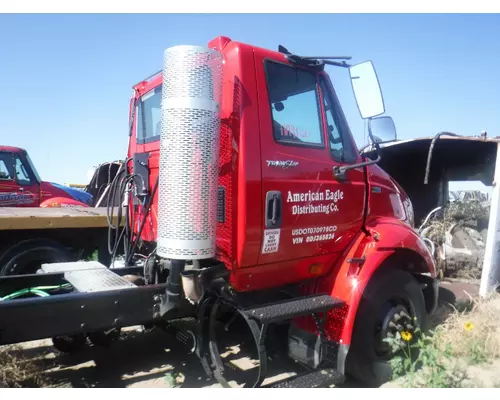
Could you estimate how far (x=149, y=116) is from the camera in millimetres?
3951

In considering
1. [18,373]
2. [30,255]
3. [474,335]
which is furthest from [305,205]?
[30,255]

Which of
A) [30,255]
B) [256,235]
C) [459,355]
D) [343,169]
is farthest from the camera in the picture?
[30,255]

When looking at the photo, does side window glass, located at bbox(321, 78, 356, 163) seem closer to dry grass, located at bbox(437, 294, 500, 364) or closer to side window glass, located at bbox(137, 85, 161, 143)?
side window glass, located at bbox(137, 85, 161, 143)

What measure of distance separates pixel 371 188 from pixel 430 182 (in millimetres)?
5729

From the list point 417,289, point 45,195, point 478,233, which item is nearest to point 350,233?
point 417,289

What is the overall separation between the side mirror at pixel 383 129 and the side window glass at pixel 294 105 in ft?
1.37

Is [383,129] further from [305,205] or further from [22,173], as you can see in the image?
[22,173]

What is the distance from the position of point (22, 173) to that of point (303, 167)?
8.45 metres

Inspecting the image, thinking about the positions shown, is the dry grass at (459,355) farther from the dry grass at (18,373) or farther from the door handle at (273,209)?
the dry grass at (18,373)

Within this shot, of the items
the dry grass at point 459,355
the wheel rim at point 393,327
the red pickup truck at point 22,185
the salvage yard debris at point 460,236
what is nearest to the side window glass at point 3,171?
the red pickup truck at point 22,185

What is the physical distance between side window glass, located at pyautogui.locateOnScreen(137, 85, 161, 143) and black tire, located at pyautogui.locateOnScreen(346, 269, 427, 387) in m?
2.25

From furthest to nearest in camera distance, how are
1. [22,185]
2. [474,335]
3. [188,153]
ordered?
[22,185] → [474,335] → [188,153]

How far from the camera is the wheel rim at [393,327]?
3.50 m

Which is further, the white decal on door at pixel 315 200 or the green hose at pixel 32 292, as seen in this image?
the green hose at pixel 32 292
